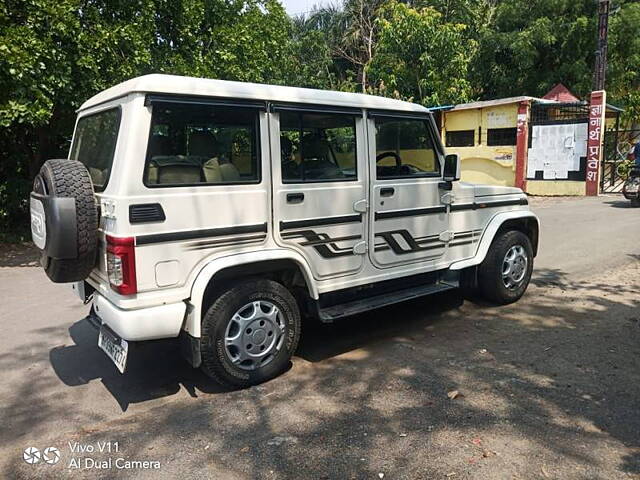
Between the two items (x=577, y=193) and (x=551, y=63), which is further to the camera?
(x=551, y=63)

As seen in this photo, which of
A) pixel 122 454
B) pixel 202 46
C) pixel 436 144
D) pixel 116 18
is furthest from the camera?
pixel 202 46

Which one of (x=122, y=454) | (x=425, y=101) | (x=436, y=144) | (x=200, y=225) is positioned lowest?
(x=122, y=454)

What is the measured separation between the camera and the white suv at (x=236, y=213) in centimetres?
335

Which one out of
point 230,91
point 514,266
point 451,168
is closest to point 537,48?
point 514,266

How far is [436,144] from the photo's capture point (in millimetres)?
4988

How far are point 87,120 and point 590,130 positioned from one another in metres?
15.3

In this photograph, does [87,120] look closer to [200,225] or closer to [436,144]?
[200,225]

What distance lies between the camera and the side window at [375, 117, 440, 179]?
4.54m

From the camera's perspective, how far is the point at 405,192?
4.64 meters

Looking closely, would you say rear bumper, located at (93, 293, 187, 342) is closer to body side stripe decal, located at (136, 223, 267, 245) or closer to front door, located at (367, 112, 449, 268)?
body side stripe decal, located at (136, 223, 267, 245)

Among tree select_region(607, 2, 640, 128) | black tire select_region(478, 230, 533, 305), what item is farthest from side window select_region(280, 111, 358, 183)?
tree select_region(607, 2, 640, 128)

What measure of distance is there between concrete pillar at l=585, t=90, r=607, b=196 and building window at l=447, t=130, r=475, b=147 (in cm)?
382

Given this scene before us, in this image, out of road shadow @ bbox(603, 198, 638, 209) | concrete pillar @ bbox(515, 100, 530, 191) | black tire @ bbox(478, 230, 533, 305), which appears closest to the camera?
black tire @ bbox(478, 230, 533, 305)

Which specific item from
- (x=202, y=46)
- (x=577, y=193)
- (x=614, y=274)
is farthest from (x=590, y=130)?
(x=202, y=46)
